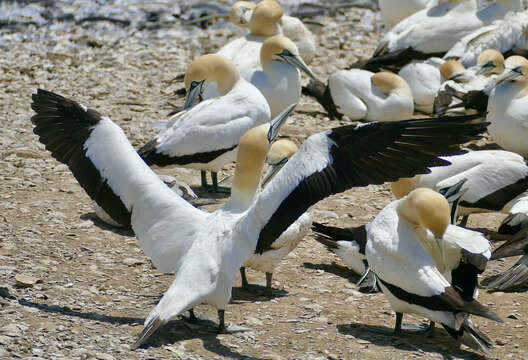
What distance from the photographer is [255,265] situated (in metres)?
5.13

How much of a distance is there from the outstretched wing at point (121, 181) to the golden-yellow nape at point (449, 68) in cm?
466

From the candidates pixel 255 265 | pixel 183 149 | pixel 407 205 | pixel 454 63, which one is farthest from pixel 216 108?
pixel 454 63

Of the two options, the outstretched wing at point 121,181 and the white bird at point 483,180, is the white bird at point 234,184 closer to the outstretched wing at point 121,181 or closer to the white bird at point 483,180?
the outstretched wing at point 121,181

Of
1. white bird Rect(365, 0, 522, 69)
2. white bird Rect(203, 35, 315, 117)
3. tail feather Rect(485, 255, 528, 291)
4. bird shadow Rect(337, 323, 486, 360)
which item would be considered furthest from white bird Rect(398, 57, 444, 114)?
bird shadow Rect(337, 323, 486, 360)

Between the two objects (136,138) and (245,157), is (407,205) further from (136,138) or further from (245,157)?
(136,138)

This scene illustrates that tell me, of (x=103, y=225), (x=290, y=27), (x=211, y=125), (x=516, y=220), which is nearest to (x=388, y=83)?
(x=290, y=27)

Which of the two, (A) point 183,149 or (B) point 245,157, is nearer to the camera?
(B) point 245,157

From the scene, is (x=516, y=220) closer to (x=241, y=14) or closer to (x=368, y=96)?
(x=368, y=96)

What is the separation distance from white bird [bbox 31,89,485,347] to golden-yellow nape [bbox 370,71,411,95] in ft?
13.1

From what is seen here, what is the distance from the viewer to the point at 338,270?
5.73 metres

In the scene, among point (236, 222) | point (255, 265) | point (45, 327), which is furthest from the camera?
point (255, 265)

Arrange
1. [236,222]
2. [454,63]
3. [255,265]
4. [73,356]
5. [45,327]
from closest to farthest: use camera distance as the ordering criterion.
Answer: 1. [73,356]
2. [45,327]
3. [236,222]
4. [255,265]
5. [454,63]

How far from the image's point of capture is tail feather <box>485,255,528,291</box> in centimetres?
527

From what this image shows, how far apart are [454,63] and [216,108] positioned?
306 centimetres
